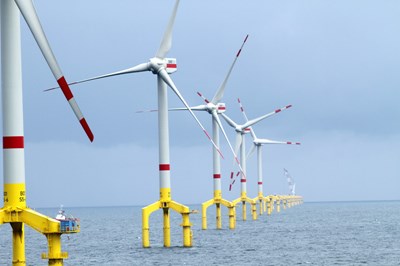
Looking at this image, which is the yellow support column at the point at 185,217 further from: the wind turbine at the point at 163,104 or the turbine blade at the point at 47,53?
the turbine blade at the point at 47,53

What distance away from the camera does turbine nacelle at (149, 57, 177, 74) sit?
106438 mm

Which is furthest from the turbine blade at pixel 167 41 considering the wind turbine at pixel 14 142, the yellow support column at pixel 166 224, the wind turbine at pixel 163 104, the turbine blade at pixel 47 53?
the turbine blade at pixel 47 53

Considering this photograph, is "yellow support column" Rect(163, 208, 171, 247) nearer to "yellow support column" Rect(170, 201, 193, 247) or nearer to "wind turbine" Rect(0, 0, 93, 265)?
"yellow support column" Rect(170, 201, 193, 247)

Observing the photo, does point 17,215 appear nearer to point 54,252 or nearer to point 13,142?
point 54,252

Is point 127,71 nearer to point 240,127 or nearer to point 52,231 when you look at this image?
point 52,231

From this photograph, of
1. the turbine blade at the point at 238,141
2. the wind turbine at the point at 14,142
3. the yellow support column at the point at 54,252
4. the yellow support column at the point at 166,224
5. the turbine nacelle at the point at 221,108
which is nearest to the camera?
the yellow support column at the point at 54,252

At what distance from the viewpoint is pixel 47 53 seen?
4541cm

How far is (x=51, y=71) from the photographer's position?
148ft

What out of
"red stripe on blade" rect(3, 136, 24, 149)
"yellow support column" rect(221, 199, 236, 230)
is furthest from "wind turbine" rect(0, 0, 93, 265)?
"yellow support column" rect(221, 199, 236, 230)

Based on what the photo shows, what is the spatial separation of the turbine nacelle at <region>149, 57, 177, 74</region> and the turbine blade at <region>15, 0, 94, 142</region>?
59183mm

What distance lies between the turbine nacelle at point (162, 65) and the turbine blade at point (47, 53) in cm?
5918

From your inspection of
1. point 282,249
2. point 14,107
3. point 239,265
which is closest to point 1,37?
point 14,107

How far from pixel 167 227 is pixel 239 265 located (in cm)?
1543

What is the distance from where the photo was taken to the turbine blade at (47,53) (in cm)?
4419
